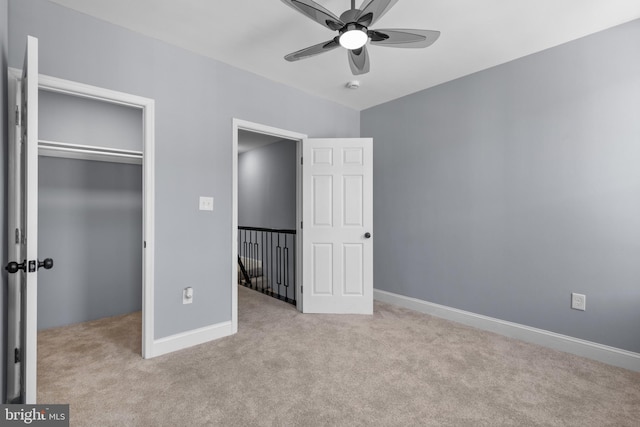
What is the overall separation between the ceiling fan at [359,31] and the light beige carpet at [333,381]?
2250mm

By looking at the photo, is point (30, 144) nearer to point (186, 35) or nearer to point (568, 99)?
point (186, 35)

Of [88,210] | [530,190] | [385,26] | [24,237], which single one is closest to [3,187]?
[24,237]

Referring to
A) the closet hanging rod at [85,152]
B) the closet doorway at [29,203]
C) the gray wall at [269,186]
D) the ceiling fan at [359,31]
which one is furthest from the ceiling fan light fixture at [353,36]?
the gray wall at [269,186]

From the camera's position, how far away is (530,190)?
285 centimetres

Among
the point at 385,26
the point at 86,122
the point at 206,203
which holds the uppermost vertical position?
the point at 385,26

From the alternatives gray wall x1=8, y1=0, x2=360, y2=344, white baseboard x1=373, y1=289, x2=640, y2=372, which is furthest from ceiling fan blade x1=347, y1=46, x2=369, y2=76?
white baseboard x1=373, y1=289, x2=640, y2=372

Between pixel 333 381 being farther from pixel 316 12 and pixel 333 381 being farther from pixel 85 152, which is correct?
pixel 85 152

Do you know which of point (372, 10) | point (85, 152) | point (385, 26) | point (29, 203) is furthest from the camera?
point (85, 152)

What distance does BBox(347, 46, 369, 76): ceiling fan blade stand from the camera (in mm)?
2143

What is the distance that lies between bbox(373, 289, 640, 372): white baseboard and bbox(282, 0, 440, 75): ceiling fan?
8.59ft

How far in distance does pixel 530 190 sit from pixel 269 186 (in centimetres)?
397

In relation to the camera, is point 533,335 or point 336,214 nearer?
point 533,335

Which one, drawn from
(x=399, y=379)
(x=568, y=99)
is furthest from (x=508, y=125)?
(x=399, y=379)

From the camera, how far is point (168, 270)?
262cm
